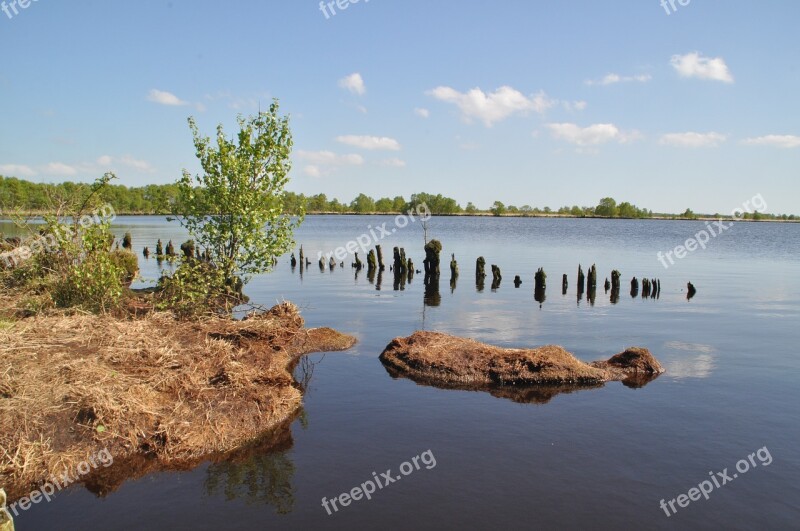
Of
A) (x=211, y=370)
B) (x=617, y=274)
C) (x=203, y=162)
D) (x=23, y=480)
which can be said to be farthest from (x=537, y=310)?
(x=23, y=480)

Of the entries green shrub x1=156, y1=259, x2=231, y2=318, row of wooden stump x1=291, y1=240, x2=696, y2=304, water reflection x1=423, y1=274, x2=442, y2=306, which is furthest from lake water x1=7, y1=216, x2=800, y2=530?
row of wooden stump x1=291, y1=240, x2=696, y2=304

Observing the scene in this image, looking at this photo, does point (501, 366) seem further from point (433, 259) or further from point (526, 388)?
point (433, 259)

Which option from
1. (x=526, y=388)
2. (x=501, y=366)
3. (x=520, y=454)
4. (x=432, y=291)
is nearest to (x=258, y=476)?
(x=520, y=454)

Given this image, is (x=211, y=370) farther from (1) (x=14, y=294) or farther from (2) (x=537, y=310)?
(2) (x=537, y=310)

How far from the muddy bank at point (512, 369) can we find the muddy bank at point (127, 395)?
4.13 m

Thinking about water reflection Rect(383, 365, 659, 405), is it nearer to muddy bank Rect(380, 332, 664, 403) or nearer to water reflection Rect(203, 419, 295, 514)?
muddy bank Rect(380, 332, 664, 403)

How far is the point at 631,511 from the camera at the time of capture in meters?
9.35

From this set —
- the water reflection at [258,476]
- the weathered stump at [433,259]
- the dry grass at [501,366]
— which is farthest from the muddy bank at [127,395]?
the weathered stump at [433,259]

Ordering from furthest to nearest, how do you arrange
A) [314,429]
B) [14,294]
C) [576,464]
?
[14,294]
[314,429]
[576,464]

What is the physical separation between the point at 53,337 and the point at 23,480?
15.5 ft

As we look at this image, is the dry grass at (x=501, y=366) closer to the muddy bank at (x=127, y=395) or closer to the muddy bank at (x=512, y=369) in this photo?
the muddy bank at (x=512, y=369)

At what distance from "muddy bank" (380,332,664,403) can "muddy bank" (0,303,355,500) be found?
13.6 ft

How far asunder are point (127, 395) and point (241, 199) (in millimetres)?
9804

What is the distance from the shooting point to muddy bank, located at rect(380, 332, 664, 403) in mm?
15680
